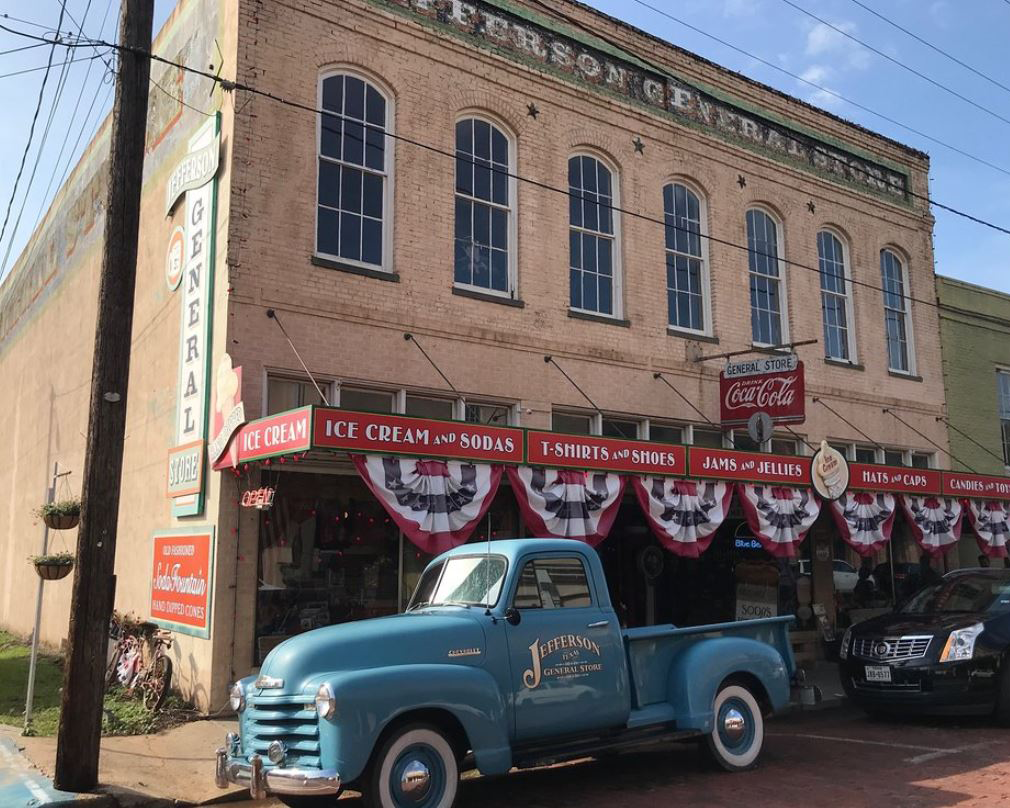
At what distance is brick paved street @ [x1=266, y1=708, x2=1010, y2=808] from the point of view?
24.6ft

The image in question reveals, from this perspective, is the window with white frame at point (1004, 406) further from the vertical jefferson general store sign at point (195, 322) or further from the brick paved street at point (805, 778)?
the vertical jefferson general store sign at point (195, 322)

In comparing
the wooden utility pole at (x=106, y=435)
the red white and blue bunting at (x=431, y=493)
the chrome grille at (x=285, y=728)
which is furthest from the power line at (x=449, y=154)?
the chrome grille at (x=285, y=728)

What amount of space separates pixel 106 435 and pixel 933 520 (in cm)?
1285

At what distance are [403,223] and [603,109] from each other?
4.95 m

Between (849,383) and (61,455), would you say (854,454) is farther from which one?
(61,455)

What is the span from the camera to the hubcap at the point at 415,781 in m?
6.57

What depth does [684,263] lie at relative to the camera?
57.1ft

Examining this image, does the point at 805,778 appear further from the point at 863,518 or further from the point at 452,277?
the point at 452,277

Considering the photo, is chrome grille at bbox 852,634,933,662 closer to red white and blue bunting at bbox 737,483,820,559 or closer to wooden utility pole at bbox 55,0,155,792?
red white and blue bunting at bbox 737,483,820,559

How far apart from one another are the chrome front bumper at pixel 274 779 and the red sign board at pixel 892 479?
397 inches

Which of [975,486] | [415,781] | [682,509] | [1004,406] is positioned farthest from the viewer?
[1004,406]

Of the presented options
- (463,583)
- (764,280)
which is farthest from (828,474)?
(463,583)

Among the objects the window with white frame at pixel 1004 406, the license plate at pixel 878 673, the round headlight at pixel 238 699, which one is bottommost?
the license plate at pixel 878 673

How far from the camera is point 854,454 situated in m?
19.5
